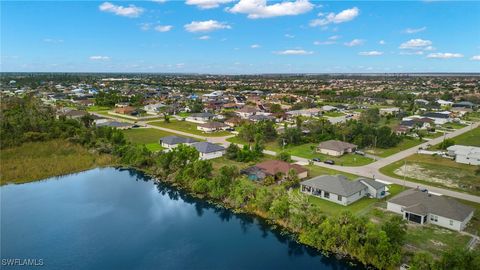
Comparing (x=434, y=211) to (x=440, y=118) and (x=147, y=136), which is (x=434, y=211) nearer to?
(x=147, y=136)

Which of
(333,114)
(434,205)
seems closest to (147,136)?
(434,205)

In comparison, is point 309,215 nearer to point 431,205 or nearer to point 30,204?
point 431,205

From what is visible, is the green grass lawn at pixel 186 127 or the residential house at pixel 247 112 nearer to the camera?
the green grass lawn at pixel 186 127

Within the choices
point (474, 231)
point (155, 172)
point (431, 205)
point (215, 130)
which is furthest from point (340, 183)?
point (215, 130)

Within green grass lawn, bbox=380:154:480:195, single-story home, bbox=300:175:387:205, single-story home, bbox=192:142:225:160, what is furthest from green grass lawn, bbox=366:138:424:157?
single-story home, bbox=192:142:225:160

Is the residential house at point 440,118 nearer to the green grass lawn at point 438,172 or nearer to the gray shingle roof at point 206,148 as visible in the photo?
the green grass lawn at point 438,172

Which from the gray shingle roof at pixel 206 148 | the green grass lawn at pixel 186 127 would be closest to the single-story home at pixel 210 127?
the green grass lawn at pixel 186 127
